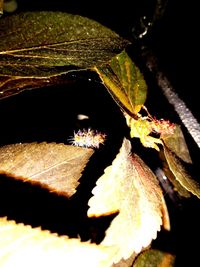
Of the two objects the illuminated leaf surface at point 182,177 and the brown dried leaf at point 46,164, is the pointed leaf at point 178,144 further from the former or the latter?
the brown dried leaf at point 46,164

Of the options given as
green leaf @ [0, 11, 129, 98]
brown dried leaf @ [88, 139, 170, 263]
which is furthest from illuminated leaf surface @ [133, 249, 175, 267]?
green leaf @ [0, 11, 129, 98]

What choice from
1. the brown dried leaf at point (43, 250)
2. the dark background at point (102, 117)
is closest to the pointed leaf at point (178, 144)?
the dark background at point (102, 117)

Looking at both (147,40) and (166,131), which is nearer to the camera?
(166,131)

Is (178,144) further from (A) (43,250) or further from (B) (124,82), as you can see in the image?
(A) (43,250)

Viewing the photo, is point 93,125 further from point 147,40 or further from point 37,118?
point 147,40

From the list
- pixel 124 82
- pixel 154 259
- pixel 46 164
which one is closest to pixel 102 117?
pixel 124 82

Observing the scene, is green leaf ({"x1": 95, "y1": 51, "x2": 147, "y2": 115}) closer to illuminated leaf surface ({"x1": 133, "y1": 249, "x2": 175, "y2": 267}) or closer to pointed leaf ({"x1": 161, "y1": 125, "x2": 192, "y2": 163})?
pointed leaf ({"x1": 161, "y1": 125, "x2": 192, "y2": 163})

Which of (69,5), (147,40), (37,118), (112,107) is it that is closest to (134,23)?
(147,40)
